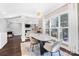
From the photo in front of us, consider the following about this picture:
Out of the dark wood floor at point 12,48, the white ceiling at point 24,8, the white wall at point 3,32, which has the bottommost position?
the dark wood floor at point 12,48

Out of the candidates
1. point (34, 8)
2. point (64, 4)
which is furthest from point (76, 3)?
point (34, 8)

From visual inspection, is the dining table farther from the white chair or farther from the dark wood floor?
the dark wood floor

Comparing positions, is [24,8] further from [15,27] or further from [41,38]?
[41,38]

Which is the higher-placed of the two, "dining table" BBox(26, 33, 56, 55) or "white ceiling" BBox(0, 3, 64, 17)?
"white ceiling" BBox(0, 3, 64, 17)

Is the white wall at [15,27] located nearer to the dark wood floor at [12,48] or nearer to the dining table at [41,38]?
the dark wood floor at [12,48]

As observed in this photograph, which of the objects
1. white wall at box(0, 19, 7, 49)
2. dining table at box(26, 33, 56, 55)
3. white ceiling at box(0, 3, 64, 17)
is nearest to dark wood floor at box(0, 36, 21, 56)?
white wall at box(0, 19, 7, 49)

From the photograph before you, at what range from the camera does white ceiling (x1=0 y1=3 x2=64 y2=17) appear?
7.02ft

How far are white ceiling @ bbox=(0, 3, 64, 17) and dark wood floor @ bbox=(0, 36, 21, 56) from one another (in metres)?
0.45

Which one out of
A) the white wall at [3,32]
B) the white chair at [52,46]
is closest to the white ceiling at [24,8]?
the white wall at [3,32]

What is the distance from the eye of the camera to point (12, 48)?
7.09 ft

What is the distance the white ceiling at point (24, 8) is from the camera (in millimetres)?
2139

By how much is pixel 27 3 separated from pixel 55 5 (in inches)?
19.2

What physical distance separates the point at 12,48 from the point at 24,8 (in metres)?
0.73

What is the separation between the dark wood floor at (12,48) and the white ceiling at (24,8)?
1.49 feet
